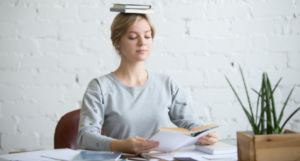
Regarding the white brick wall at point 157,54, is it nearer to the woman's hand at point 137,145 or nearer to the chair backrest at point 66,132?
the chair backrest at point 66,132

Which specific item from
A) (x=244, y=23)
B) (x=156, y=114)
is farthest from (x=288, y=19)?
(x=156, y=114)

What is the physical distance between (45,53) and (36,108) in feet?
1.08

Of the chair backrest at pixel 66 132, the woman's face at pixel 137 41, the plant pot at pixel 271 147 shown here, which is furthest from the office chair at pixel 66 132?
the plant pot at pixel 271 147

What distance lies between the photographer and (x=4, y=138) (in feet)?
5.63

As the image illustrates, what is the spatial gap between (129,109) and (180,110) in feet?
0.80

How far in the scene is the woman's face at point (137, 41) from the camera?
1.21 m

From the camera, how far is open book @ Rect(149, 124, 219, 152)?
824 millimetres

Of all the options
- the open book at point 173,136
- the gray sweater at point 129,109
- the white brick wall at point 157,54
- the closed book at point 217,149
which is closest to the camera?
the open book at point 173,136

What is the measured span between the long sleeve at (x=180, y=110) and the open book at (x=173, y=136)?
0.31m

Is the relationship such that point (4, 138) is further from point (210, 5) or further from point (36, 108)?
point (210, 5)

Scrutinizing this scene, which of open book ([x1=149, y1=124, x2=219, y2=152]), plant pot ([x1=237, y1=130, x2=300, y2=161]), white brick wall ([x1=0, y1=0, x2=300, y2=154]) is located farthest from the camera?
white brick wall ([x1=0, y1=0, x2=300, y2=154])

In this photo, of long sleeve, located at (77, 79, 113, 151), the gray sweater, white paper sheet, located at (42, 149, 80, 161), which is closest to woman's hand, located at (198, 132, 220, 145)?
the gray sweater

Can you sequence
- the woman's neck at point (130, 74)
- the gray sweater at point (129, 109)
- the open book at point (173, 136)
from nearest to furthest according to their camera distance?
1. the open book at point (173, 136)
2. the gray sweater at point (129, 109)
3. the woman's neck at point (130, 74)

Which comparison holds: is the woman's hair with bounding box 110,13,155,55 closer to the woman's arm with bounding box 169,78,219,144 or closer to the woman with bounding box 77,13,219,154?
the woman with bounding box 77,13,219,154
